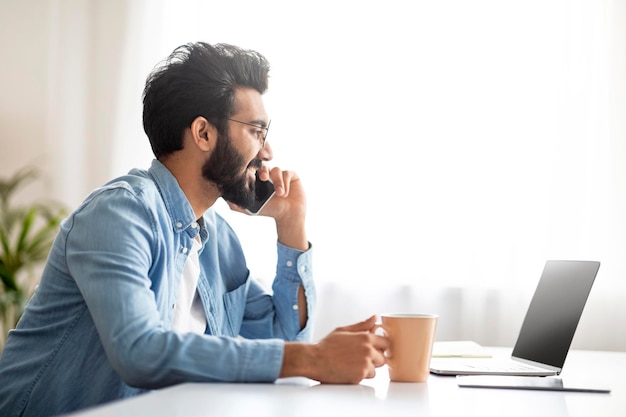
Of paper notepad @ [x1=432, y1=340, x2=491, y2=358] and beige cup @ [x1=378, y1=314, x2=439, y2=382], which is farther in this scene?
paper notepad @ [x1=432, y1=340, x2=491, y2=358]

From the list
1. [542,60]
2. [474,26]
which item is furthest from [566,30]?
[474,26]

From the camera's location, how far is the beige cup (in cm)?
111

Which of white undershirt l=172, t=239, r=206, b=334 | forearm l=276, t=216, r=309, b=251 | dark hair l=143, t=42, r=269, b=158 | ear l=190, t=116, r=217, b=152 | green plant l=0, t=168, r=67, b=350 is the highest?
dark hair l=143, t=42, r=269, b=158

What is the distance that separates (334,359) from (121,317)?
0.98ft

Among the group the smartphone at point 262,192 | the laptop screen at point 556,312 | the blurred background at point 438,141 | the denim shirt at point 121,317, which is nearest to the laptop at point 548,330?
the laptop screen at point 556,312

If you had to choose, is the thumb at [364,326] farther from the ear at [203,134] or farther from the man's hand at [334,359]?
the ear at [203,134]

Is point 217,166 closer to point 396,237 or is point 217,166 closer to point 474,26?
point 396,237

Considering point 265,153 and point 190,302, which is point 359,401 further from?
point 265,153

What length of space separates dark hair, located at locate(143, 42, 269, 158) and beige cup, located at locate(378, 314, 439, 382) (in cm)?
64

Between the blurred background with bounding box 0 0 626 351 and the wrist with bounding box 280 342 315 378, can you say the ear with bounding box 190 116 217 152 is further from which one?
the blurred background with bounding box 0 0 626 351

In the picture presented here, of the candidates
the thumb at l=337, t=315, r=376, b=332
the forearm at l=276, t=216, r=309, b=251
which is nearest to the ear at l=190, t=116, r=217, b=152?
the forearm at l=276, t=216, r=309, b=251

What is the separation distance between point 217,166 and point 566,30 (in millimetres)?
1706

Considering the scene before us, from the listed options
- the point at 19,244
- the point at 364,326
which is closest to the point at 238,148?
the point at 364,326

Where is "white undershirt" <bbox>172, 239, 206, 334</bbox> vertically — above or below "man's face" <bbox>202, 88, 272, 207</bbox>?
below
